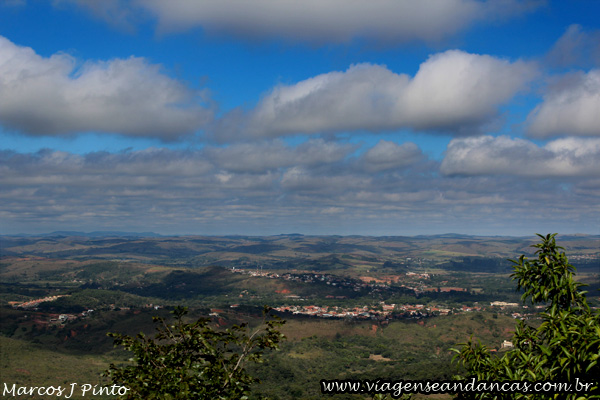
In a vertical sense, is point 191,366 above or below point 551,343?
below

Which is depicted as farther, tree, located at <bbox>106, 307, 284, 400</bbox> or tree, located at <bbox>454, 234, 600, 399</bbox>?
tree, located at <bbox>106, 307, 284, 400</bbox>

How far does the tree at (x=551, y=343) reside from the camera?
1164cm

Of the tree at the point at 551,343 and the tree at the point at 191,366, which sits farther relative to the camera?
the tree at the point at 191,366

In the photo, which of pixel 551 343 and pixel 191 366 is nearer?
pixel 551 343

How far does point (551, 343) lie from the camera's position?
11.8m

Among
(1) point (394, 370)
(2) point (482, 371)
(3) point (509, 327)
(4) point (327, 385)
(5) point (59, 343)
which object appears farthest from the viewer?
(3) point (509, 327)

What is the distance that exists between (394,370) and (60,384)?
91955 mm

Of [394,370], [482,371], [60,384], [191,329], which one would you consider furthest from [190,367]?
[394,370]

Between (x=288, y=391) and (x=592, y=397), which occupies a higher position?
(x=592, y=397)

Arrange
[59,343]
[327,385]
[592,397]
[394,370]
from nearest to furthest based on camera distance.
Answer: [592,397] < [327,385] < [394,370] < [59,343]

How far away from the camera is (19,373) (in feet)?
372

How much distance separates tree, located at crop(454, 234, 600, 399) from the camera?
1164 cm

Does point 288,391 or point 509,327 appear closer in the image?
point 288,391

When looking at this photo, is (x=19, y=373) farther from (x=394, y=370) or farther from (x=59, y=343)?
(x=394, y=370)
